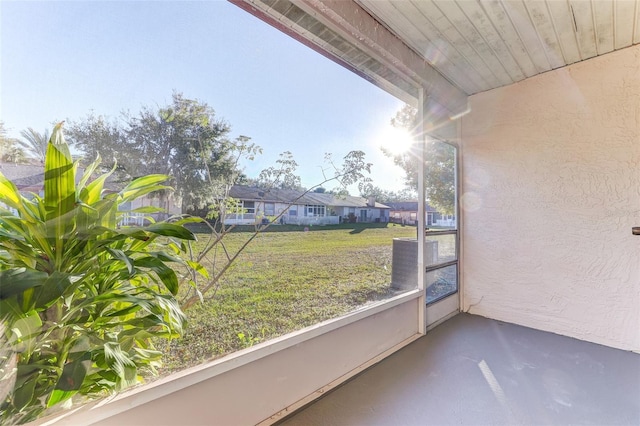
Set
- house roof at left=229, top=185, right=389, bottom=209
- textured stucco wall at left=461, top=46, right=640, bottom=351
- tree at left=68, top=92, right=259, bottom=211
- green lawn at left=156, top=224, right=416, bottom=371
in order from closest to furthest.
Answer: tree at left=68, top=92, right=259, bottom=211, green lawn at left=156, top=224, right=416, bottom=371, house roof at left=229, top=185, right=389, bottom=209, textured stucco wall at left=461, top=46, right=640, bottom=351

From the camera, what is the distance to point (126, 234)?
868mm

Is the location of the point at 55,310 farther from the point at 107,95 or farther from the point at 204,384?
the point at 107,95

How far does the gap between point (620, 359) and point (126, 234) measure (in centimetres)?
362

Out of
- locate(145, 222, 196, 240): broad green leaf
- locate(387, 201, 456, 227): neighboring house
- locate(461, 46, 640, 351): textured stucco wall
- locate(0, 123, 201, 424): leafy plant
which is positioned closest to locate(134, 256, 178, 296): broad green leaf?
locate(0, 123, 201, 424): leafy plant

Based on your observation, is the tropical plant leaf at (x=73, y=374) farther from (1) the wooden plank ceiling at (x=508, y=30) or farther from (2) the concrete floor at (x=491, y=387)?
(1) the wooden plank ceiling at (x=508, y=30)

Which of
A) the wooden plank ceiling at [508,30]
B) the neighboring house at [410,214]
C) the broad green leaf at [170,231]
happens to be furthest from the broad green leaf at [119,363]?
the wooden plank ceiling at [508,30]

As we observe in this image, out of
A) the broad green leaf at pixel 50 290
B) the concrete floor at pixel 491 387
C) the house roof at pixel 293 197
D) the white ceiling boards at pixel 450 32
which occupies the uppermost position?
the white ceiling boards at pixel 450 32

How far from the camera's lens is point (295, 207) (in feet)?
5.81

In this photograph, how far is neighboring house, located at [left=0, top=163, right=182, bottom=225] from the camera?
937mm

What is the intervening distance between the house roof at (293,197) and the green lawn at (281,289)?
7.8 inches

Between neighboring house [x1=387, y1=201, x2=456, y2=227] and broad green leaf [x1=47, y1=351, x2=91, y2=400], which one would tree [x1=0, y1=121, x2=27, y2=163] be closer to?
broad green leaf [x1=47, y1=351, x2=91, y2=400]

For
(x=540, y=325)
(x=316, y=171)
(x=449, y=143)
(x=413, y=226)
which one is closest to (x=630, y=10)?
(x=449, y=143)

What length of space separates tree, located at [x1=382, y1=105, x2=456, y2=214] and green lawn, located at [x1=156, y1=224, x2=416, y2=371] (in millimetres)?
856

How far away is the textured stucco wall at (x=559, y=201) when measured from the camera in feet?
7.81
